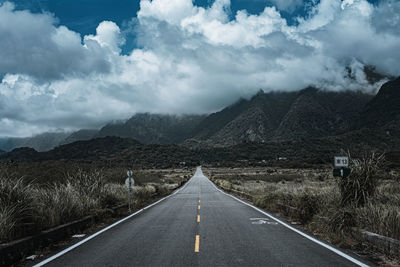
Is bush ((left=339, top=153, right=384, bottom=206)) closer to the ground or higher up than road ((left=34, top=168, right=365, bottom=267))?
higher up

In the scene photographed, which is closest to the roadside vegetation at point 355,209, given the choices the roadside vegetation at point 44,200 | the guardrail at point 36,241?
the guardrail at point 36,241

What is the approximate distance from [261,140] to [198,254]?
587 ft

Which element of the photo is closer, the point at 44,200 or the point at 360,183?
the point at 360,183

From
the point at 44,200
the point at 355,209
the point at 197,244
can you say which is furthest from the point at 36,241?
the point at 355,209

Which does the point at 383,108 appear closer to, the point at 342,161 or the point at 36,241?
the point at 342,161

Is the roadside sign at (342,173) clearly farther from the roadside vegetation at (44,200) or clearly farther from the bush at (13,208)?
the bush at (13,208)

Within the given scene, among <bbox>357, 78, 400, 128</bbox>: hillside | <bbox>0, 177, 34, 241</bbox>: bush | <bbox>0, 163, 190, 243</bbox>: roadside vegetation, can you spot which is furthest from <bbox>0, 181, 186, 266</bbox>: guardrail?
<bbox>357, 78, 400, 128</bbox>: hillside

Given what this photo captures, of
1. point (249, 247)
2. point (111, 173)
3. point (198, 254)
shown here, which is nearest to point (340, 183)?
point (249, 247)

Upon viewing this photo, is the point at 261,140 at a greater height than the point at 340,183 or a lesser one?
greater

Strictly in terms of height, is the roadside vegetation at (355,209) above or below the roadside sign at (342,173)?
below

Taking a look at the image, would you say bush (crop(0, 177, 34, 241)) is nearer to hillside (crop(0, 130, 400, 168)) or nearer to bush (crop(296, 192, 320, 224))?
bush (crop(296, 192, 320, 224))

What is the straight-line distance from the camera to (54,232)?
31.9 ft

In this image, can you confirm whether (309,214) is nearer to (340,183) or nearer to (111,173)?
(340,183)

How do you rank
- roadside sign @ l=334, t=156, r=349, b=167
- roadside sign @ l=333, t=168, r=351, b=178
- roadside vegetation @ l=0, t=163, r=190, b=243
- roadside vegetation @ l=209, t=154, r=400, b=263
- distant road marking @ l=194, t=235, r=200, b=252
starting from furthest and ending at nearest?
roadside sign @ l=334, t=156, r=349, b=167, roadside sign @ l=333, t=168, r=351, b=178, roadside vegetation @ l=209, t=154, r=400, b=263, roadside vegetation @ l=0, t=163, r=190, b=243, distant road marking @ l=194, t=235, r=200, b=252
